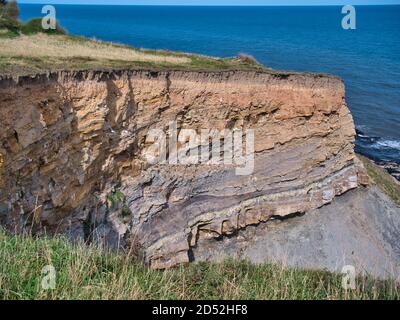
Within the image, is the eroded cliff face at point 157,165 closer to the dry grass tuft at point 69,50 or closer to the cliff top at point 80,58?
the cliff top at point 80,58

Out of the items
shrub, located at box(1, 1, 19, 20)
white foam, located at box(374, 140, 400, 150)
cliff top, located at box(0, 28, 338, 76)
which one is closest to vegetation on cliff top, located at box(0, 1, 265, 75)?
cliff top, located at box(0, 28, 338, 76)

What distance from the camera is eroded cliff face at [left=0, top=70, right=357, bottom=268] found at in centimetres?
1348

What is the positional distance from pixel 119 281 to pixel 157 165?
1253cm

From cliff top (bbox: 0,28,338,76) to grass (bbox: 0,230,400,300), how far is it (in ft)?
28.7

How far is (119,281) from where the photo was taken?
18.2ft

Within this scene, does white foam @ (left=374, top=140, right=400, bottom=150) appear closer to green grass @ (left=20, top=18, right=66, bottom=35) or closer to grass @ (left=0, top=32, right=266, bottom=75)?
grass @ (left=0, top=32, right=266, bottom=75)

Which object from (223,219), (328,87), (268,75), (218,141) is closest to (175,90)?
(218,141)


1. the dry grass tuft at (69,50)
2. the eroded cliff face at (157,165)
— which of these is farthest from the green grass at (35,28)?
the eroded cliff face at (157,165)

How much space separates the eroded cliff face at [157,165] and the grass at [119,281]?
605 cm

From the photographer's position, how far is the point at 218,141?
61.7ft

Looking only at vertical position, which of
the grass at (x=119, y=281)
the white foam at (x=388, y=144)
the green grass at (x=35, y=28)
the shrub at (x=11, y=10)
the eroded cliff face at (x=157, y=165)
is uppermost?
the shrub at (x=11, y=10)

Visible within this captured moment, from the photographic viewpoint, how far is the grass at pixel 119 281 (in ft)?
17.5
